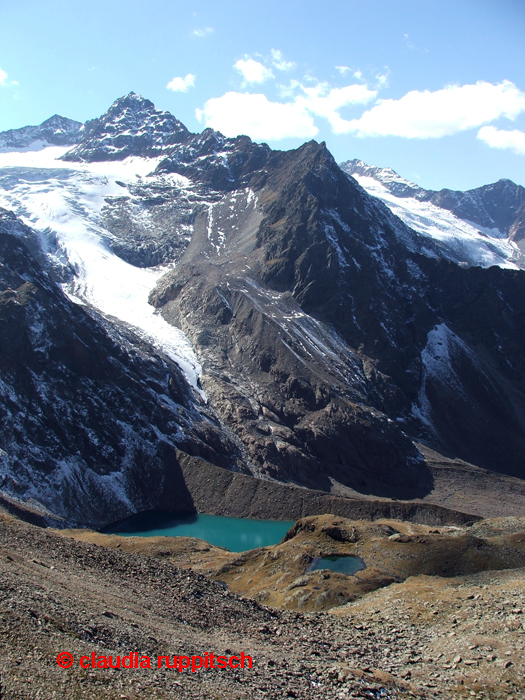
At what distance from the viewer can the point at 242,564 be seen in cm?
6538

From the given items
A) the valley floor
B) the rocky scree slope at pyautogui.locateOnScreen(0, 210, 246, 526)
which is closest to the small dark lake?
the valley floor

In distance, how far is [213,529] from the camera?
10488cm

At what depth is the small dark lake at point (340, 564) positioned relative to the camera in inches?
2281

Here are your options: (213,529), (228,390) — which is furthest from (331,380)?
(213,529)

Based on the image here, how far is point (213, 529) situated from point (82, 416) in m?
34.2

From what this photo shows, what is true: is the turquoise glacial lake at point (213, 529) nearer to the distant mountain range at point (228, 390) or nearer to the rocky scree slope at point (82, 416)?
the rocky scree slope at point (82, 416)

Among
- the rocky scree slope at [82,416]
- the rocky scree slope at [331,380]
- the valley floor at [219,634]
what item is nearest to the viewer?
the valley floor at [219,634]

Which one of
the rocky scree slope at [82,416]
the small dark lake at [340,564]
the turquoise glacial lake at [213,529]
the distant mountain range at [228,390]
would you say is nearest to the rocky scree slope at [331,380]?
the distant mountain range at [228,390]

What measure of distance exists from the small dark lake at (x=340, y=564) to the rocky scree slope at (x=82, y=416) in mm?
51128

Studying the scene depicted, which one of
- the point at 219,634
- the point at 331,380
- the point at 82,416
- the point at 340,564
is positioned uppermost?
the point at 331,380

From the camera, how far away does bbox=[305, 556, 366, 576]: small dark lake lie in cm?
5794

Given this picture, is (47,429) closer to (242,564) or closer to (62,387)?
(62,387)

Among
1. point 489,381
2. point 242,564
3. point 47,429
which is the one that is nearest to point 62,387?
point 47,429

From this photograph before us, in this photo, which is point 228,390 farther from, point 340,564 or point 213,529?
point 340,564
